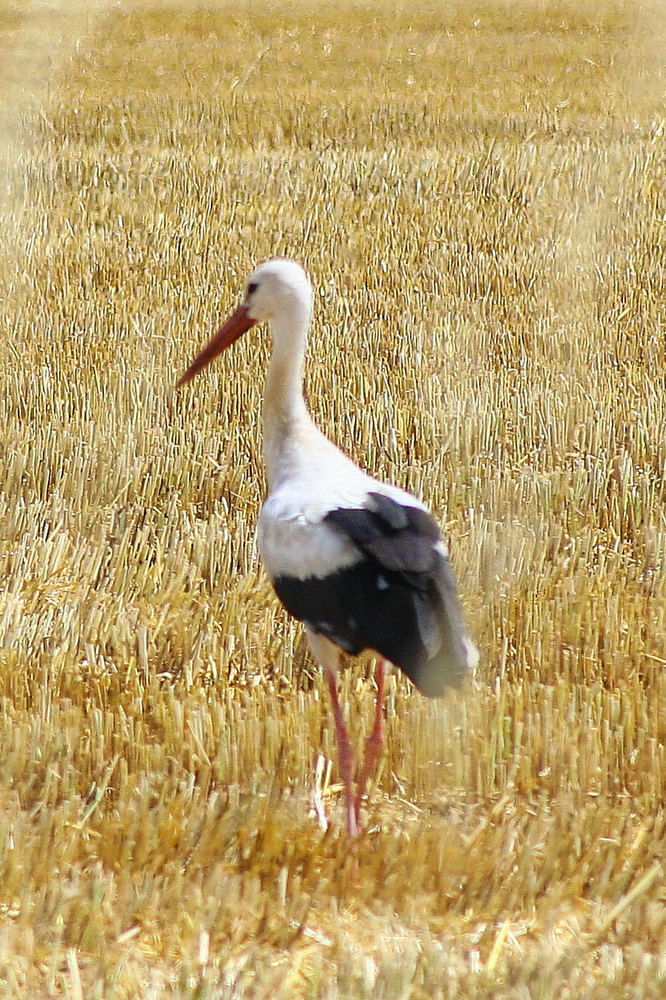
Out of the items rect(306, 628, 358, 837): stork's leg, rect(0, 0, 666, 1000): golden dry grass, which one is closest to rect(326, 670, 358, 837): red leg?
rect(306, 628, 358, 837): stork's leg

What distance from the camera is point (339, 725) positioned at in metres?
3.22

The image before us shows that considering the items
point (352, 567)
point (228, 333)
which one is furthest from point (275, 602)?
point (352, 567)

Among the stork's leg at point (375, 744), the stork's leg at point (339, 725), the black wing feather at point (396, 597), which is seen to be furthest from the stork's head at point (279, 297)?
the stork's leg at point (375, 744)

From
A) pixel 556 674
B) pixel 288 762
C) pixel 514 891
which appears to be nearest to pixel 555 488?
pixel 556 674

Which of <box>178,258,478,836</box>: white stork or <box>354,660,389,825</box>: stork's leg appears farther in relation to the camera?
<box>354,660,389,825</box>: stork's leg

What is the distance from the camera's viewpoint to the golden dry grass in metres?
2.67

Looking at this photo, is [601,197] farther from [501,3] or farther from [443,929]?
[501,3]

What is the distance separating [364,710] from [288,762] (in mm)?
352

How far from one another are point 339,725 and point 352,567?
0.46 m

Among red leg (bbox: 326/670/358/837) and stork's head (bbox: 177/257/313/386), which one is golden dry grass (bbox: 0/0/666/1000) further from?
stork's head (bbox: 177/257/313/386)

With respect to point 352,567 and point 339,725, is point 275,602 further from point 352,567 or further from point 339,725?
point 352,567

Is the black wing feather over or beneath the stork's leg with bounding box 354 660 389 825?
over

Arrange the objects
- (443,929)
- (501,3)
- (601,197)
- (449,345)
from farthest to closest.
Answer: (501,3)
(601,197)
(449,345)
(443,929)

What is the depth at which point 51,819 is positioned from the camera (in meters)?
2.97
